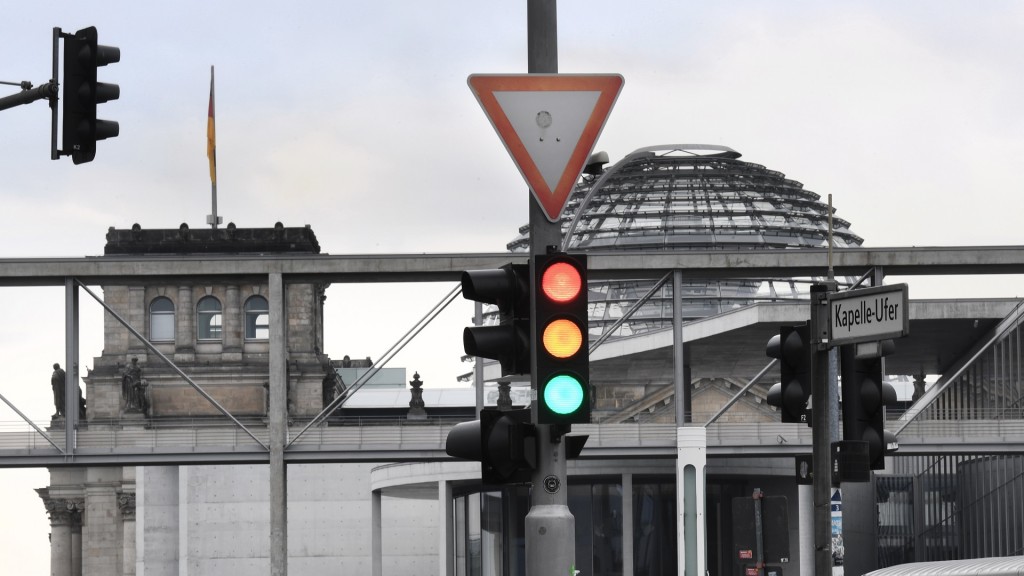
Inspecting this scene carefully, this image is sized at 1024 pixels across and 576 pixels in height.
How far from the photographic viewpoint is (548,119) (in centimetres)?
1112

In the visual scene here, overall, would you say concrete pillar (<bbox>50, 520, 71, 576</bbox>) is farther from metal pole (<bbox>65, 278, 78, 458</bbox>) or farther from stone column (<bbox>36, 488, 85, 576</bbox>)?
metal pole (<bbox>65, 278, 78, 458</bbox>)

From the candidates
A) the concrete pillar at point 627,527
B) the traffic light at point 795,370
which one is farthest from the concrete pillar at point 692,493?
the concrete pillar at point 627,527

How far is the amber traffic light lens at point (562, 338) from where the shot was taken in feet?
35.2

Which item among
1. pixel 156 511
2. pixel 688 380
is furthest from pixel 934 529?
pixel 156 511

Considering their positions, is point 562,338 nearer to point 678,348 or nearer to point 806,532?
point 678,348

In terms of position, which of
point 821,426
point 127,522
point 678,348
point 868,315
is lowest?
point 127,522

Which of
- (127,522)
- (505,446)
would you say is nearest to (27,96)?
(505,446)

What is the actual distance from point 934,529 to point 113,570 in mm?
66297

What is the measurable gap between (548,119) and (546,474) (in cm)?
237

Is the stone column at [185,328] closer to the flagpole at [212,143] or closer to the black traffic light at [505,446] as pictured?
the flagpole at [212,143]

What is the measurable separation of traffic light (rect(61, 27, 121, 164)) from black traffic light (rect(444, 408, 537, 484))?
5520 mm

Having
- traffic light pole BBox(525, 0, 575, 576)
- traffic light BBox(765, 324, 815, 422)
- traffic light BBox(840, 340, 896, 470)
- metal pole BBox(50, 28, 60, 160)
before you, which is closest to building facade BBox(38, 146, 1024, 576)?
metal pole BBox(50, 28, 60, 160)

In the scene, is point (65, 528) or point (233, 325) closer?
point (233, 325)

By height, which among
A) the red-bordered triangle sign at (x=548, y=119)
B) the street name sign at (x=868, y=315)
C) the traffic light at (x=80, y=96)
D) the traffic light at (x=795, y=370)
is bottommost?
the traffic light at (x=795, y=370)
